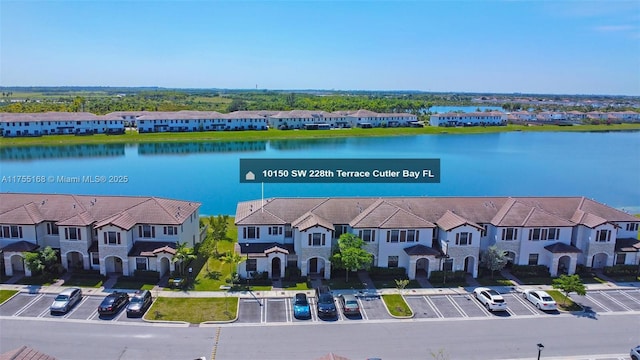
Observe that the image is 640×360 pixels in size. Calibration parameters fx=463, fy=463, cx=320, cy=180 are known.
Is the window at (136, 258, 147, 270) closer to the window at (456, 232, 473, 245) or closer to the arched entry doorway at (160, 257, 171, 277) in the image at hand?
Answer: the arched entry doorway at (160, 257, 171, 277)

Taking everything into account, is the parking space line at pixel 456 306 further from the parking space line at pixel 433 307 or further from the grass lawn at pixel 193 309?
the grass lawn at pixel 193 309

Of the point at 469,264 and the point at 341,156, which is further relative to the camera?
the point at 341,156

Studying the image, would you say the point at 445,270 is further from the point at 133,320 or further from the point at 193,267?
the point at 133,320

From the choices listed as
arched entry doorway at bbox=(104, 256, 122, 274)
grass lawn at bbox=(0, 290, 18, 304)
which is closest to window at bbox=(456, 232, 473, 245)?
arched entry doorway at bbox=(104, 256, 122, 274)

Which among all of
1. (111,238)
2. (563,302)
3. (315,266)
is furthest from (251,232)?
(563,302)

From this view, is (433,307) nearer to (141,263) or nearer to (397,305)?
(397,305)

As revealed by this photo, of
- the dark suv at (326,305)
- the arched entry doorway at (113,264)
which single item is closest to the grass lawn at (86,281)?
the arched entry doorway at (113,264)

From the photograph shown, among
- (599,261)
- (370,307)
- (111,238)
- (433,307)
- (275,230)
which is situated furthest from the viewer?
(599,261)
